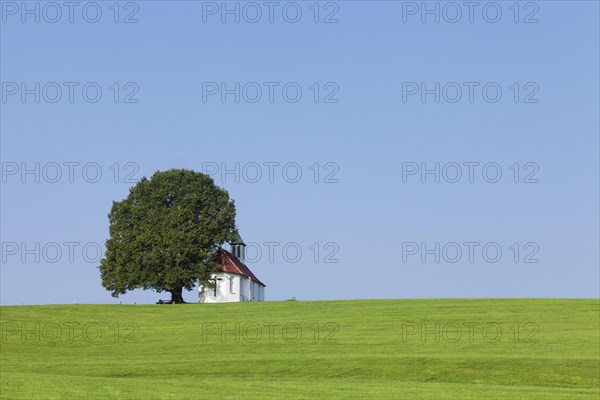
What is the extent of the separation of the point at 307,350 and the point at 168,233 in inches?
1743

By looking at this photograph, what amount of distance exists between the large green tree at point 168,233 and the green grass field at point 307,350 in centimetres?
1548

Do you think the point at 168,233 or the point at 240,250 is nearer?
the point at 168,233

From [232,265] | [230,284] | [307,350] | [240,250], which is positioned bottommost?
[307,350]

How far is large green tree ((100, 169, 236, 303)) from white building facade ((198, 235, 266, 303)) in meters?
3.54

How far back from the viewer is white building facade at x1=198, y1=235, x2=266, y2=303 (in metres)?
93.7

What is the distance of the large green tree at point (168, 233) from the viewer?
291 ft

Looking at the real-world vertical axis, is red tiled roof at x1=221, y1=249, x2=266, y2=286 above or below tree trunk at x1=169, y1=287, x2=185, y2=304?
above

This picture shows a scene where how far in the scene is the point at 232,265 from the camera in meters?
97.8

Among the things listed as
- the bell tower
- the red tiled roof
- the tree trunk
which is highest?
the bell tower

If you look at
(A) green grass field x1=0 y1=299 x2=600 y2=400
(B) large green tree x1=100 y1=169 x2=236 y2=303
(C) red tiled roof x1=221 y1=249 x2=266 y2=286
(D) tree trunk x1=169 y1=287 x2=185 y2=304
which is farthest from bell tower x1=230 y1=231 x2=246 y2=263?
(A) green grass field x1=0 y1=299 x2=600 y2=400

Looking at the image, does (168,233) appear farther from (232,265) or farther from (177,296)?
(232,265)

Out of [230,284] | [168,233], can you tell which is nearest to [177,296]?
[168,233]

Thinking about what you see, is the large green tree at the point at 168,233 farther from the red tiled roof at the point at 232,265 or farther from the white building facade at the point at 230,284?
the red tiled roof at the point at 232,265

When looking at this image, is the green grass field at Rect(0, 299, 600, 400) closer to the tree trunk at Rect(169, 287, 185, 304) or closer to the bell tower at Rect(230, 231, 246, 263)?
the tree trunk at Rect(169, 287, 185, 304)
